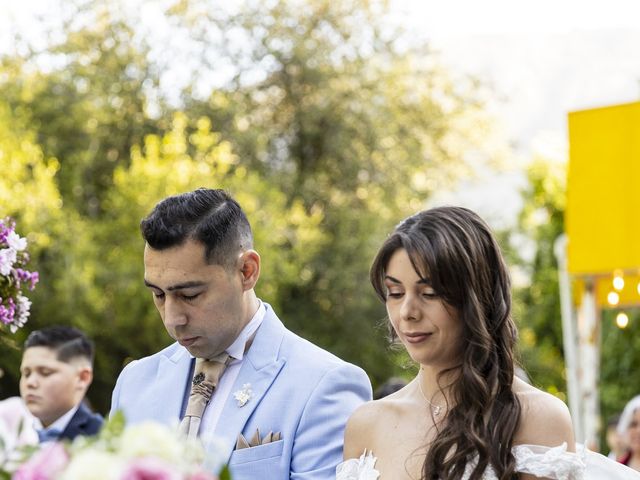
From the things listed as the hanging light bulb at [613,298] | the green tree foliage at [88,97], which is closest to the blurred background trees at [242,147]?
the green tree foliage at [88,97]

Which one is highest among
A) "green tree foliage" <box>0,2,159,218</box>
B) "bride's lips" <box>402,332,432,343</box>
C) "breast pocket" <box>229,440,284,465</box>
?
"green tree foliage" <box>0,2,159,218</box>

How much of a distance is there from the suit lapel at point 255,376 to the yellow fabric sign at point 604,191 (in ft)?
20.5

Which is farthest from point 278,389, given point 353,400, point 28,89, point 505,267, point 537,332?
point 537,332

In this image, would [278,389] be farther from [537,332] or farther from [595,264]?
[537,332]

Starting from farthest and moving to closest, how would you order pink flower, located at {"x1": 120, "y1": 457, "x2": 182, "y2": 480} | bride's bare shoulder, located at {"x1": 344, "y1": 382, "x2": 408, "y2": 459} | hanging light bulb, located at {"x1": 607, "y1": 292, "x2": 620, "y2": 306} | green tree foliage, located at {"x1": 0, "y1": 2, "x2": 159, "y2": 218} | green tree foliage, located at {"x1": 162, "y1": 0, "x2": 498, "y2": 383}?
green tree foliage, located at {"x1": 162, "y1": 0, "x2": 498, "y2": 383} → green tree foliage, located at {"x1": 0, "y1": 2, "x2": 159, "y2": 218} → hanging light bulb, located at {"x1": 607, "y1": 292, "x2": 620, "y2": 306} → bride's bare shoulder, located at {"x1": 344, "y1": 382, "x2": 408, "y2": 459} → pink flower, located at {"x1": 120, "y1": 457, "x2": 182, "y2": 480}

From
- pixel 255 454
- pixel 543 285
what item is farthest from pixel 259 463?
pixel 543 285

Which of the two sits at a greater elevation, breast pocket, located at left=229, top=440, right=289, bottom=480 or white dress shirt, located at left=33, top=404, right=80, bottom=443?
breast pocket, located at left=229, top=440, right=289, bottom=480

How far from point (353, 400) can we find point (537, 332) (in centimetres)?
2408

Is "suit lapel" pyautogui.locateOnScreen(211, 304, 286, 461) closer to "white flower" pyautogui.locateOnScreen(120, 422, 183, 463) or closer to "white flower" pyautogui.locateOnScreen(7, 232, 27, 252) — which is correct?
"white flower" pyautogui.locateOnScreen(7, 232, 27, 252)

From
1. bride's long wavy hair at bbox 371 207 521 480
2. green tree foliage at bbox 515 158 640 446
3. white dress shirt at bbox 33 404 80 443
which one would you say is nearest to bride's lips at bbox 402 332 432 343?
bride's long wavy hair at bbox 371 207 521 480

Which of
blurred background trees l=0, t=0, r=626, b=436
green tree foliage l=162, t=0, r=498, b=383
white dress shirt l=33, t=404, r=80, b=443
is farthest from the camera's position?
green tree foliage l=162, t=0, r=498, b=383

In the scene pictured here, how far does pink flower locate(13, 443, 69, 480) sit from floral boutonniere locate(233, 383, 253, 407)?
1818 mm

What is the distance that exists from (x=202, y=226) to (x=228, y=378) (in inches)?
20.9

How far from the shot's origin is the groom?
3.52 metres
